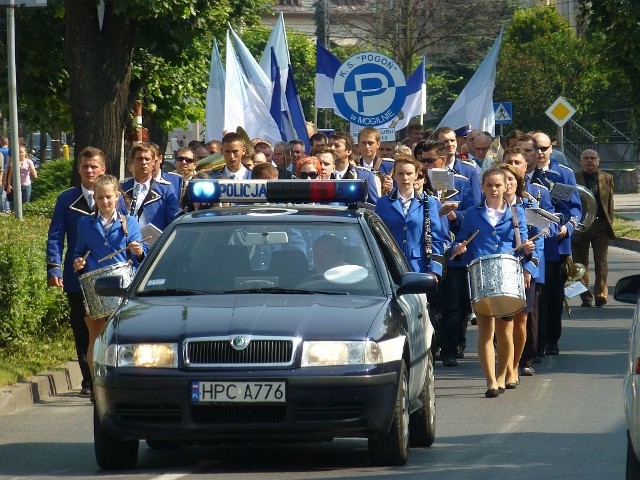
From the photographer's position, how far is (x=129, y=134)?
3481cm

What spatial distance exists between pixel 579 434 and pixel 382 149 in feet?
25.3

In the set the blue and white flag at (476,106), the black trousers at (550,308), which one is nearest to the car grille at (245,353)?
the black trousers at (550,308)

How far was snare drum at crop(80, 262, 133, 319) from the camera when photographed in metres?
10.9

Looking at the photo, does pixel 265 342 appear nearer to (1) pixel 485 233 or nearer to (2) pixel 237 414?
(2) pixel 237 414

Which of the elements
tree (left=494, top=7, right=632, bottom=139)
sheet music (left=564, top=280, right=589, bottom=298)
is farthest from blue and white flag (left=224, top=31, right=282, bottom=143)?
tree (left=494, top=7, right=632, bottom=139)

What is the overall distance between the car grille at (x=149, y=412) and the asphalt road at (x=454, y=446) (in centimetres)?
38

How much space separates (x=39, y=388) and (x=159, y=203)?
1694mm

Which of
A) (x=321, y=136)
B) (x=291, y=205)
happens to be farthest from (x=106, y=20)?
(x=291, y=205)

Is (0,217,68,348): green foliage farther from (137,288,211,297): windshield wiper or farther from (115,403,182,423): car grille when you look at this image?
(115,403,182,423): car grille

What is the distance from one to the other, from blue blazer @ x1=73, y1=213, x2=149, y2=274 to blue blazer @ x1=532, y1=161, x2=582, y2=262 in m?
4.58

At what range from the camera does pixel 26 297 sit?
43.8 ft

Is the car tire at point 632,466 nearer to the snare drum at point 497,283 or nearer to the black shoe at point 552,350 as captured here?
the snare drum at point 497,283

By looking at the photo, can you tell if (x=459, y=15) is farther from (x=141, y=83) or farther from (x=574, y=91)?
(x=141, y=83)

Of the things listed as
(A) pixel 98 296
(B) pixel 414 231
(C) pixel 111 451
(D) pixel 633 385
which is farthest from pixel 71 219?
(D) pixel 633 385
